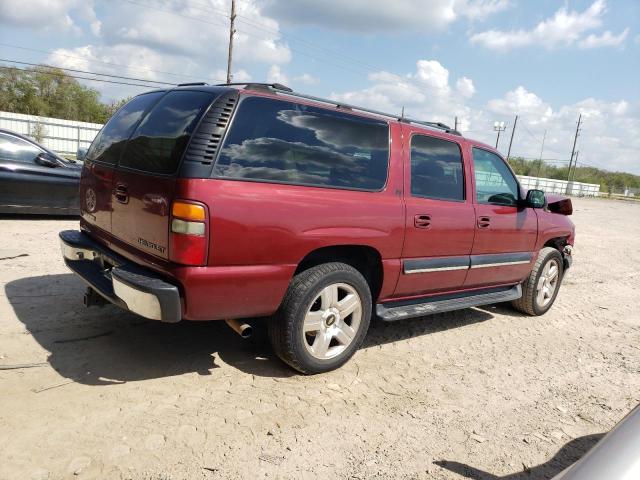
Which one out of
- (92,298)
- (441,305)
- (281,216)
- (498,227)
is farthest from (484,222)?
(92,298)

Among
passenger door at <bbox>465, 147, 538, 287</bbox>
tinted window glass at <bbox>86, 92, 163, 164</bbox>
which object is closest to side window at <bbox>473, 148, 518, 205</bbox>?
passenger door at <bbox>465, 147, 538, 287</bbox>

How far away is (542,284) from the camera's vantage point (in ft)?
18.4

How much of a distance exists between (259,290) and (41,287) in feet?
9.62

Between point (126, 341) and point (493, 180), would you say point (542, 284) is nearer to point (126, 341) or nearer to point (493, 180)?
point (493, 180)

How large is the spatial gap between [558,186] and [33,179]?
61242 millimetres

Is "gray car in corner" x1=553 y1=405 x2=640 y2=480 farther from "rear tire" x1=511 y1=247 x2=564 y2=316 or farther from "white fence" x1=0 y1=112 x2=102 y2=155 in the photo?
"white fence" x1=0 y1=112 x2=102 y2=155

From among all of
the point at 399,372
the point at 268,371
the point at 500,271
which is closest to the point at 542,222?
the point at 500,271

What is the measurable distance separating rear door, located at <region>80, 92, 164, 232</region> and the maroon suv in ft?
0.06

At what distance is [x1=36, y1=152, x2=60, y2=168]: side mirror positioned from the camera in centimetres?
790

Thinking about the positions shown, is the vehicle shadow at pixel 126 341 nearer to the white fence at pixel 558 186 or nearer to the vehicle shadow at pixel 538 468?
the vehicle shadow at pixel 538 468

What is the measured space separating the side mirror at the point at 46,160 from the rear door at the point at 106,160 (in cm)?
471

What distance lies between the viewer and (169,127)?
3.15 metres

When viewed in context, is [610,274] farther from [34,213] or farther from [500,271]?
[34,213]

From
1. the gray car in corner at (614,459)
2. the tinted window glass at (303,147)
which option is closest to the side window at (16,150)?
the tinted window glass at (303,147)
